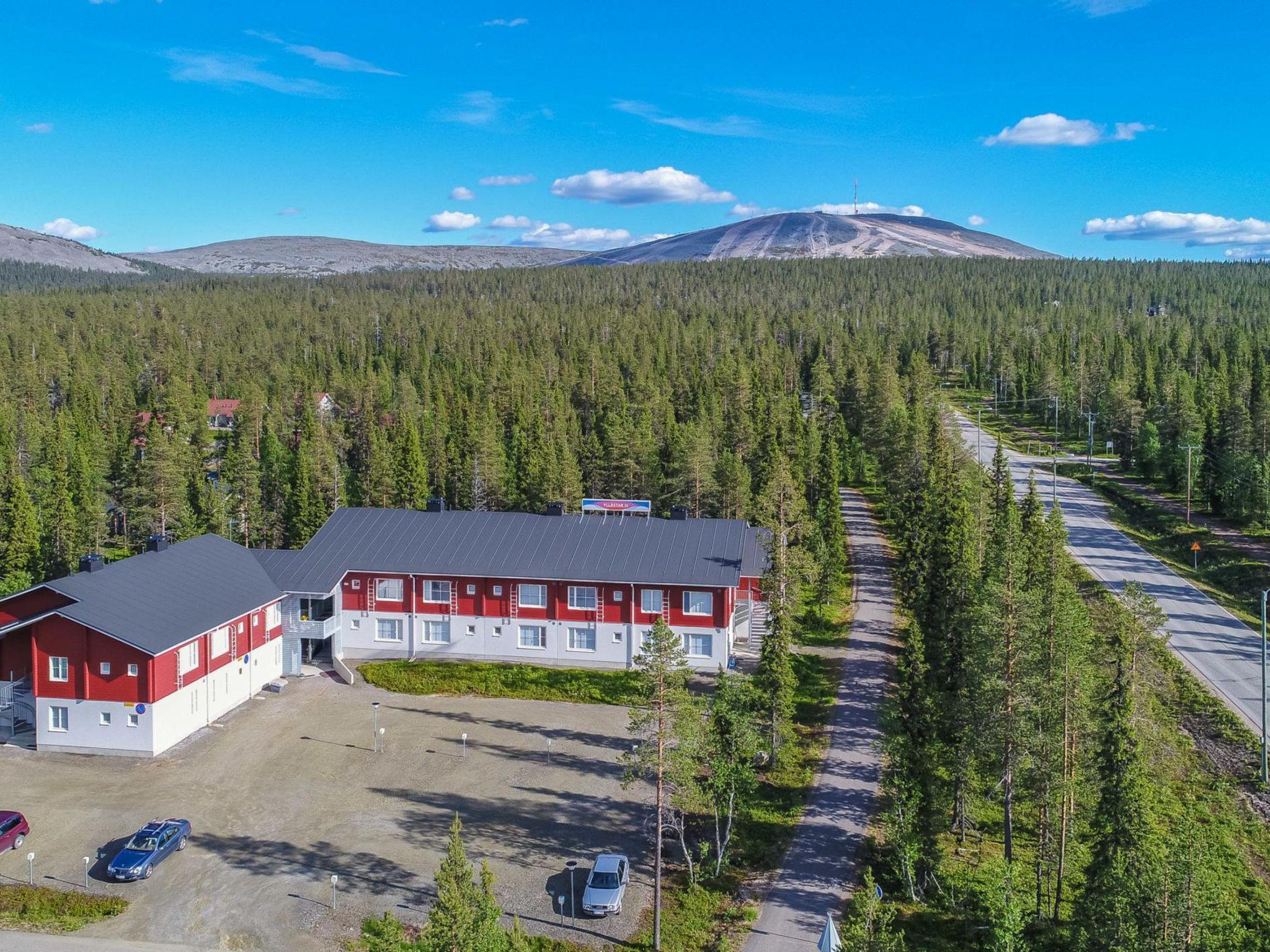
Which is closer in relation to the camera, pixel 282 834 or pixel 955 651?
pixel 282 834

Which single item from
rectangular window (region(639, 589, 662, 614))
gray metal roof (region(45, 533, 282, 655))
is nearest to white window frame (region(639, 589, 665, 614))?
rectangular window (region(639, 589, 662, 614))

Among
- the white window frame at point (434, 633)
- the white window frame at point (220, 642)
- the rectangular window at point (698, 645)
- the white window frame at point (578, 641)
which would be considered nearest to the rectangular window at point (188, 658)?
the white window frame at point (220, 642)

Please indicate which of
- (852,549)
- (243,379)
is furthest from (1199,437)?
(243,379)

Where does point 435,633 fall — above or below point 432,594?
below

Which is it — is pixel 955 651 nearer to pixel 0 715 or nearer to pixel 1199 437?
pixel 0 715

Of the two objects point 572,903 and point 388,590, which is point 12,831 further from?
point 388,590

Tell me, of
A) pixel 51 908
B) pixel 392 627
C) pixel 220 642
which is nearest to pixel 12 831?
pixel 51 908

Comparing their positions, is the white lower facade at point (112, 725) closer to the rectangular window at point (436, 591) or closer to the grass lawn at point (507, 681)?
the grass lawn at point (507, 681)
